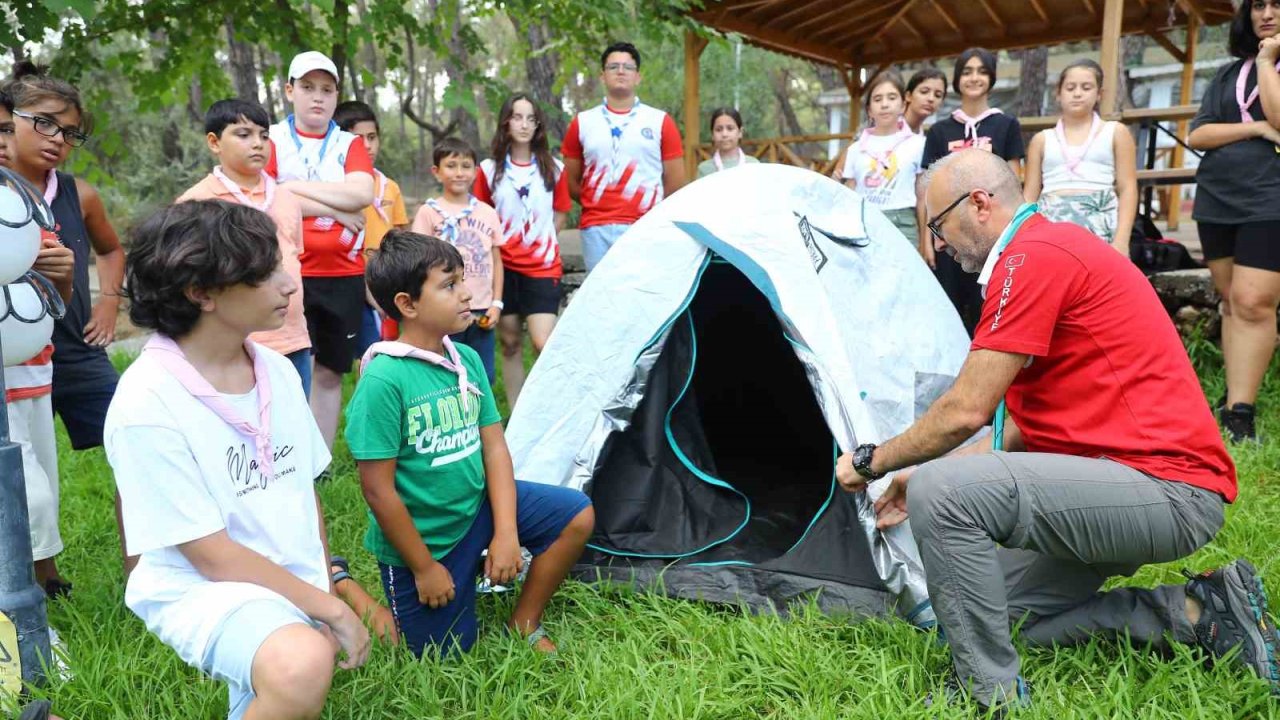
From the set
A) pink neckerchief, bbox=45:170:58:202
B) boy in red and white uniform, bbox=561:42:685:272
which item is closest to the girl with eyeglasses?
boy in red and white uniform, bbox=561:42:685:272

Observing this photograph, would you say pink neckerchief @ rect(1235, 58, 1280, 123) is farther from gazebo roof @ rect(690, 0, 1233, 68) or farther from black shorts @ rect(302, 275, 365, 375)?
gazebo roof @ rect(690, 0, 1233, 68)

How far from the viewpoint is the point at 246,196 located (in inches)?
129

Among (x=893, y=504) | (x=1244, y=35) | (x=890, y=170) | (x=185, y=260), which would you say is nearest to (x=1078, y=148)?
(x=1244, y=35)

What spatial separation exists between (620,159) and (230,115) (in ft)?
6.43

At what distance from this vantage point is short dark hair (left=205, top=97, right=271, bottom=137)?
10.7 feet

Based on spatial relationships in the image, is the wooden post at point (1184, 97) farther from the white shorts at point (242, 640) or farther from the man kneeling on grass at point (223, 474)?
the white shorts at point (242, 640)

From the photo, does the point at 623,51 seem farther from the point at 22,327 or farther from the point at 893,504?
the point at 22,327

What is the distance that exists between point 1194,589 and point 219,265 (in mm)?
2531

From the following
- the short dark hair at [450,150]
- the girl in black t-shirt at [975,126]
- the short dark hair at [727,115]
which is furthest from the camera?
the short dark hair at [727,115]

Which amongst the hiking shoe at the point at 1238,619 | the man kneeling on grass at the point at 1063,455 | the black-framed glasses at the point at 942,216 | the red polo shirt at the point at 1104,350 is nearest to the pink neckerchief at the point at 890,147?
the black-framed glasses at the point at 942,216

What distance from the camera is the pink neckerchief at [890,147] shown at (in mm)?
4730

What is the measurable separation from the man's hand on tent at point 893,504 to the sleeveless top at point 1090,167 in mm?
2302

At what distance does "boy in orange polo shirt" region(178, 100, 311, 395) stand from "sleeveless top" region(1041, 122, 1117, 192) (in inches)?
131

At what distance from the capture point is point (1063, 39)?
8891 millimetres
